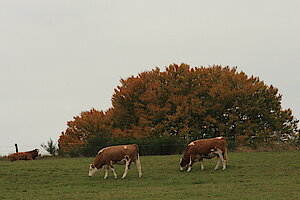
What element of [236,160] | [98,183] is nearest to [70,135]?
[236,160]

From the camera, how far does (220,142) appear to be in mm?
25766

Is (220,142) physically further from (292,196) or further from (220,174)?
(292,196)

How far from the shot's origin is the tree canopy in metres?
61.7

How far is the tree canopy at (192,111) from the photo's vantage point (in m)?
61.7

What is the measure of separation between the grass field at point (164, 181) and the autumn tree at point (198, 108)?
31.3m

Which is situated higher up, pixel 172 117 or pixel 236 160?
pixel 172 117

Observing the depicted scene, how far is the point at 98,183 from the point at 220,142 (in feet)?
21.4

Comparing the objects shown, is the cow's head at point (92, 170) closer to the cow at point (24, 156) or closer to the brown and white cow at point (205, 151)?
the brown and white cow at point (205, 151)

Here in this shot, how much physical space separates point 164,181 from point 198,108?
4097 cm

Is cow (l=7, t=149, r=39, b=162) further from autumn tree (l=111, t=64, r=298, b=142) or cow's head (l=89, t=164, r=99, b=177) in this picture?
autumn tree (l=111, t=64, r=298, b=142)

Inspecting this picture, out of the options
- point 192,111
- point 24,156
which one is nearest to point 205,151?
point 24,156

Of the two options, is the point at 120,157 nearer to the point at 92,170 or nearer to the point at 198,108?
the point at 92,170

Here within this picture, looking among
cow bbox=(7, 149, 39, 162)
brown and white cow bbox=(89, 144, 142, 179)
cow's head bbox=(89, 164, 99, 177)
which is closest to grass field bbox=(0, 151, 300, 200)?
cow's head bbox=(89, 164, 99, 177)

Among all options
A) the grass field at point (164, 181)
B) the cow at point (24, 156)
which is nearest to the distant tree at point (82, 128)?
the cow at point (24, 156)
